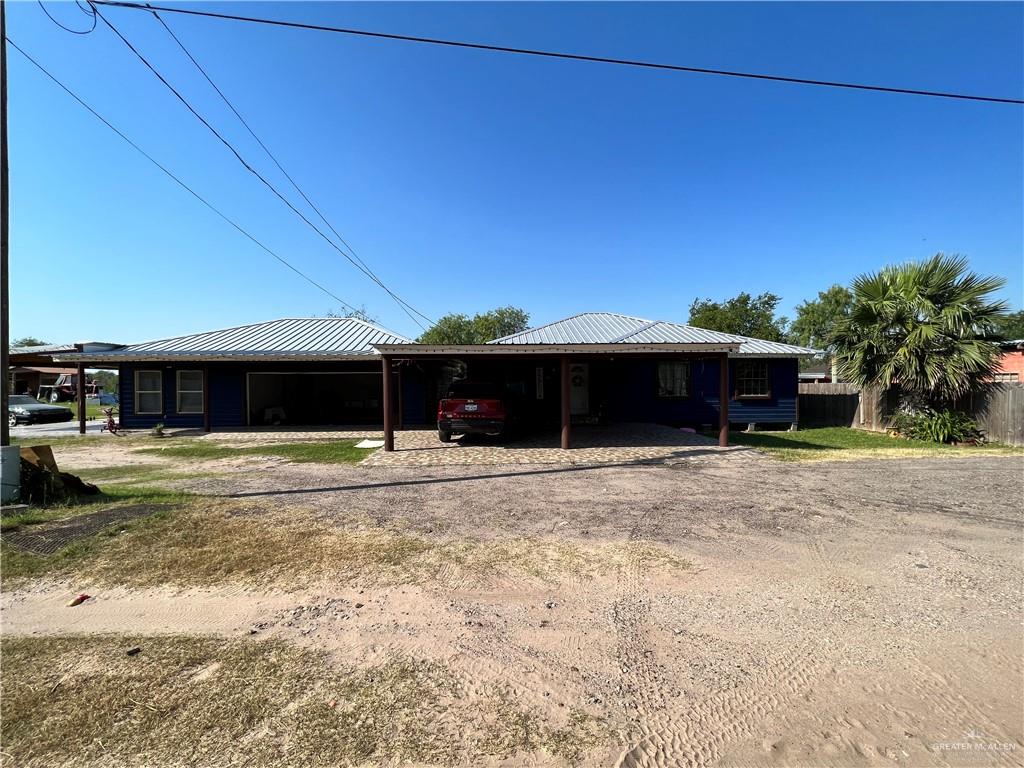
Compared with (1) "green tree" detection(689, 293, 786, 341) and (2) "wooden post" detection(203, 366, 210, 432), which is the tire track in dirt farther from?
(1) "green tree" detection(689, 293, 786, 341)

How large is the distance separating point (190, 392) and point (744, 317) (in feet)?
152

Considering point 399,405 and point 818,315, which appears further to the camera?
point 818,315

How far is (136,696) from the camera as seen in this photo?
7.96ft

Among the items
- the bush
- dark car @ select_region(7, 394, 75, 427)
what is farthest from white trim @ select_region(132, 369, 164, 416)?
the bush

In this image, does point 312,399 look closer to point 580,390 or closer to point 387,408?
point 387,408

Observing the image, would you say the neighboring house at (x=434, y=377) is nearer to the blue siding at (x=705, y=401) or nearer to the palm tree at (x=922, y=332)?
the blue siding at (x=705, y=401)

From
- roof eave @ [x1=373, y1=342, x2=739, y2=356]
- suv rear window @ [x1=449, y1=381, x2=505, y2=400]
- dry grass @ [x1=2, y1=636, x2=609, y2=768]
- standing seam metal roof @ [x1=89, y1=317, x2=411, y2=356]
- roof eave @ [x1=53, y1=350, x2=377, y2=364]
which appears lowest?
dry grass @ [x1=2, y1=636, x2=609, y2=768]

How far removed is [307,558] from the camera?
14.4ft

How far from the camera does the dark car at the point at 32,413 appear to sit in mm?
21125

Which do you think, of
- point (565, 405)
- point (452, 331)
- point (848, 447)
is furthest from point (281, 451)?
point (452, 331)

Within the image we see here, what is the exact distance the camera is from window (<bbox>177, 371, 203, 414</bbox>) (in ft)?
56.0

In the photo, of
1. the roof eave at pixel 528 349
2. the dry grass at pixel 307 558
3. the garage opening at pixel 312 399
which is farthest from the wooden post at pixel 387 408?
the garage opening at pixel 312 399

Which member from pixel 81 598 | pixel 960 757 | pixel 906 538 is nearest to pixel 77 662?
pixel 81 598

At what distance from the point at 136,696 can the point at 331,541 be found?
Result: 2450 millimetres
